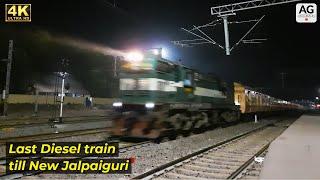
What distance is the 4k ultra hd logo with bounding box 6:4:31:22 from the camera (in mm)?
20913

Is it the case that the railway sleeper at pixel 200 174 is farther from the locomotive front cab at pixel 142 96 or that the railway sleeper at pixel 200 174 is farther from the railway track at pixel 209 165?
the locomotive front cab at pixel 142 96

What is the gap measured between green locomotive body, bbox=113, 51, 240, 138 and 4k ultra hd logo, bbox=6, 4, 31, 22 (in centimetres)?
919

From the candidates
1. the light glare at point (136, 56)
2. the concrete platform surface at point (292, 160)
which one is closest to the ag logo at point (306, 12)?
the concrete platform surface at point (292, 160)

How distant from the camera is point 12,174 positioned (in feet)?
25.4

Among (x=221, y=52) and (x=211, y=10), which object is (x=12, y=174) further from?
(x=221, y=52)

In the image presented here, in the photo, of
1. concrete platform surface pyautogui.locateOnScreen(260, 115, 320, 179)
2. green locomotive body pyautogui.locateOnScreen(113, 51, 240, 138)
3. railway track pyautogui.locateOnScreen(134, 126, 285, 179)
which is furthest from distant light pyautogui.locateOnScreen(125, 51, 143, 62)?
concrete platform surface pyautogui.locateOnScreen(260, 115, 320, 179)

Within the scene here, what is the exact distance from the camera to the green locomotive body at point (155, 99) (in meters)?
14.3

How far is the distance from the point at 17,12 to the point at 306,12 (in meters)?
17.1

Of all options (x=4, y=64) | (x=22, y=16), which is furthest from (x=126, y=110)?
(x=4, y=64)

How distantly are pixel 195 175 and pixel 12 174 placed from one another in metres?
4.08

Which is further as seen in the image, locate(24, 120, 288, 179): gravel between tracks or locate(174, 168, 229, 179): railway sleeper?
locate(174, 168, 229, 179): railway sleeper

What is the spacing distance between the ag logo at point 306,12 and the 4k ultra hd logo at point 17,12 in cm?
1444

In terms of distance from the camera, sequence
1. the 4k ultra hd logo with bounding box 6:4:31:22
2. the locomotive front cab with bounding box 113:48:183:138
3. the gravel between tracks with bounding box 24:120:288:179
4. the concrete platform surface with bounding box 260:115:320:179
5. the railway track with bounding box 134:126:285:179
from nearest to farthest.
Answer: the concrete platform surface with bounding box 260:115:320:179 < the gravel between tracks with bounding box 24:120:288:179 < the railway track with bounding box 134:126:285:179 < the locomotive front cab with bounding box 113:48:183:138 < the 4k ultra hd logo with bounding box 6:4:31:22

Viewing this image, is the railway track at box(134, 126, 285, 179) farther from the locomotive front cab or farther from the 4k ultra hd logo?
the 4k ultra hd logo
